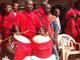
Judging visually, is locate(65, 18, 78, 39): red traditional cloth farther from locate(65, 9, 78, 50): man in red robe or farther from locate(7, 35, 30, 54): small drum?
locate(7, 35, 30, 54): small drum

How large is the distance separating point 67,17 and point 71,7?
12.9 inches

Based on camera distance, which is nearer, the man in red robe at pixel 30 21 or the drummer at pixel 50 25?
the man in red robe at pixel 30 21

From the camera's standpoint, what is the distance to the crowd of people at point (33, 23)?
2.90 m

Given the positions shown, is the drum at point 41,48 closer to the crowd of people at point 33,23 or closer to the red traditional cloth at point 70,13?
the crowd of people at point 33,23

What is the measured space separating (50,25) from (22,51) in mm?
1119

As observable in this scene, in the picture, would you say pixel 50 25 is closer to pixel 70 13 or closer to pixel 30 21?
pixel 30 21

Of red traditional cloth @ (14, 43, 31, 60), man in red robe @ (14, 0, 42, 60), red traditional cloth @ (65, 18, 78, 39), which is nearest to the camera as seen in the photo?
red traditional cloth @ (14, 43, 31, 60)

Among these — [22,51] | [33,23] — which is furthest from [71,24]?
[22,51]

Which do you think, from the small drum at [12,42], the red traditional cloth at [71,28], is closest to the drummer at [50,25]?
the small drum at [12,42]

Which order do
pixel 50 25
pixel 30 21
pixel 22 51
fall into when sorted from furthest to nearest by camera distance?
pixel 50 25, pixel 30 21, pixel 22 51

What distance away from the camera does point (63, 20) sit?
15.8 feet

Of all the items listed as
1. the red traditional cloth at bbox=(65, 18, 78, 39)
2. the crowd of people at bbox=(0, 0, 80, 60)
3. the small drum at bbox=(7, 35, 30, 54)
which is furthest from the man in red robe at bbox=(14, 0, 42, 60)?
the red traditional cloth at bbox=(65, 18, 78, 39)

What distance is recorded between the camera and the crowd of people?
2.90 meters

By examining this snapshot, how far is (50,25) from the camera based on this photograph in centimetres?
341
